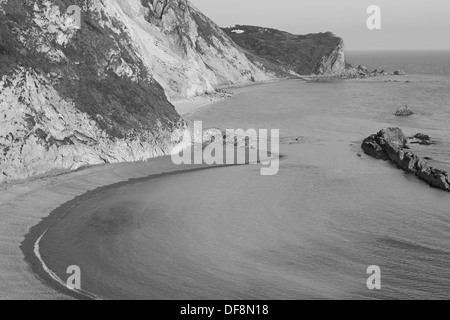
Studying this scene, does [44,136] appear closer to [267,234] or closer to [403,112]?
[267,234]

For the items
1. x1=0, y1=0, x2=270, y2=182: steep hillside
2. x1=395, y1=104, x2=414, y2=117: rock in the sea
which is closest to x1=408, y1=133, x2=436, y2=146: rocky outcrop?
x1=395, y1=104, x2=414, y2=117: rock in the sea

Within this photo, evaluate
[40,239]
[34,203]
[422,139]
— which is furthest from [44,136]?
[422,139]

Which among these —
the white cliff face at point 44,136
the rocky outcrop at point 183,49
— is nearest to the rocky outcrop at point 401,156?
the white cliff face at point 44,136

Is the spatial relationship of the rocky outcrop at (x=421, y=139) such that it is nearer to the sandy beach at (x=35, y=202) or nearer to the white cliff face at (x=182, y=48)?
the sandy beach at (x=35, y=202)

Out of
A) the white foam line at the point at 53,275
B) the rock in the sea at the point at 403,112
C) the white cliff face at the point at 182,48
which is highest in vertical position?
the white cliff face at the point at 182,48

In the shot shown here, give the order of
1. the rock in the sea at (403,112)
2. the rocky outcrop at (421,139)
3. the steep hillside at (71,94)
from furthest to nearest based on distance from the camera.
Answer: 1. the rock in the sea at (403,112)
2. the rocky outcrop at (421,139)
3. the steep hillside at (71,94)

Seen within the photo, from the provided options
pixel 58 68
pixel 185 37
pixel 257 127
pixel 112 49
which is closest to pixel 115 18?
pixel 112 49
